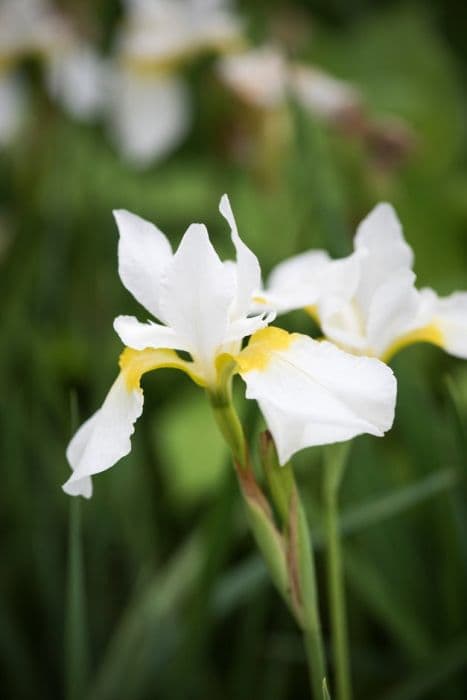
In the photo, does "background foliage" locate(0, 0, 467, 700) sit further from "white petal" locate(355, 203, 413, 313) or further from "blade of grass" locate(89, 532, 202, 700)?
"white petal" locate(355, 203, 413, 313)

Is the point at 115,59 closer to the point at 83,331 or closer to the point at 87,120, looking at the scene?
the point at 87,120

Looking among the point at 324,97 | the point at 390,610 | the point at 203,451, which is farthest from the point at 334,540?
the point at 324,97

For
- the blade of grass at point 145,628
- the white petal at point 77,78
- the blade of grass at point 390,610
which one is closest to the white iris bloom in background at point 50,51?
the white petal at point 77,78

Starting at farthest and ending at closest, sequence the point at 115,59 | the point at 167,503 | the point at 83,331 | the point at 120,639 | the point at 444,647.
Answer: the point at 115,59 < the point at 83,331 < the point at 167,503 < the point at 120,639 < the point at 444,647

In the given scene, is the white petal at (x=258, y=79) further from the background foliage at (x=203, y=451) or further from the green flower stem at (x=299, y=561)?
the green flower stem at (x=299, y=561)

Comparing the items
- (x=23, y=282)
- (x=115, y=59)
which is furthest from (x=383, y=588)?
(x=115, y=59)

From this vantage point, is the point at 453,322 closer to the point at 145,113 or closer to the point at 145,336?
the point at 145,336

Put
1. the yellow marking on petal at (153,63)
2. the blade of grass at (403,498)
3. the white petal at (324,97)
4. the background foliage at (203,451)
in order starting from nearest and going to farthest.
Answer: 1. the blade of grass at (403,498)
2. the background foliage at (203,451)
3. the white petal at (324,97)
4. the yellow marking on petal at (153,63)

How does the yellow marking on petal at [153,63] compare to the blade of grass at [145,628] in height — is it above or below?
above
